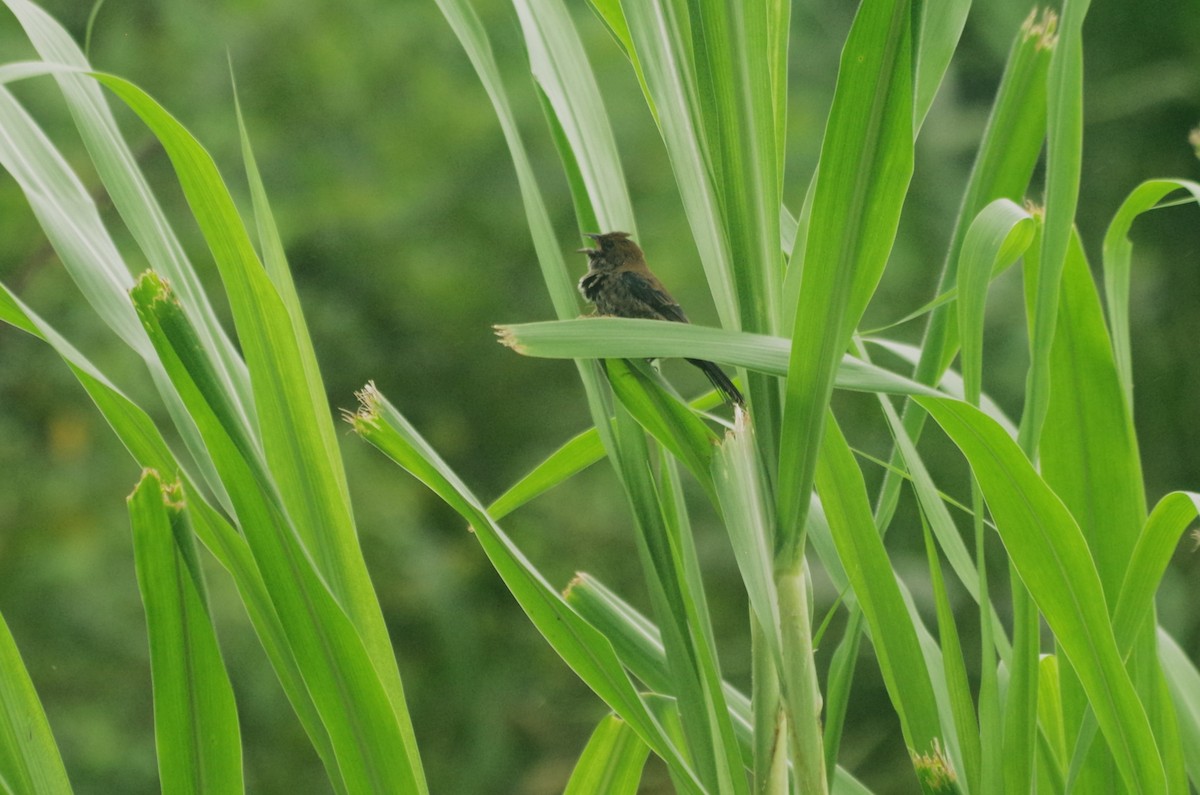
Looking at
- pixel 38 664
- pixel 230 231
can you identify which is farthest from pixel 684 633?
pixel 38 664

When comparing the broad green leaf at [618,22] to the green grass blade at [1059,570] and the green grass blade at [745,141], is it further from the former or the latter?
the green grass blade at [1059,570]

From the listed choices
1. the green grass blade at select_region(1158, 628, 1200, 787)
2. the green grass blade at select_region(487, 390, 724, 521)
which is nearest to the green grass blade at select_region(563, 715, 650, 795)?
the green grass blade at select_region(487, 390, 724, 521)

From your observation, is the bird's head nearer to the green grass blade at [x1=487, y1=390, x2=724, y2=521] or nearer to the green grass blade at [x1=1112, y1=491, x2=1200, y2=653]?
the green grass blade at [x1=487, y1=390, x2=724, y2=521]

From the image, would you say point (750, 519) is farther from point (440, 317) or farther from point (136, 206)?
point (440, 317)

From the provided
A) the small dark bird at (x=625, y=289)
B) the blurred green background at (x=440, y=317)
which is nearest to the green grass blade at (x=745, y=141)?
the small dark bird at (x=625, y=289)

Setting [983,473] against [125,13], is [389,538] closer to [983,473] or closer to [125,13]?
[125,13]

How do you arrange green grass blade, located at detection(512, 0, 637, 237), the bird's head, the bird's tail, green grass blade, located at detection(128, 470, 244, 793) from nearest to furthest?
1. green grass blade, located at detection(128, 470, 244, 793)
2. green grass blade, located at detection(512, 0, 637, 237)
3. the bird's tail
4. the bird's head
